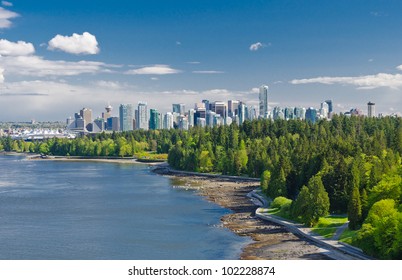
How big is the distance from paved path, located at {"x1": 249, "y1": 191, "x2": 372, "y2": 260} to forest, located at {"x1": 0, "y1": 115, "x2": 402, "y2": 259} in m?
0.58

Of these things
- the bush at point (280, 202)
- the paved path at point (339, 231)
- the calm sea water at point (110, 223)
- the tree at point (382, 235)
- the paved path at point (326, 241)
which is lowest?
the calm sea water at point (110, 223)

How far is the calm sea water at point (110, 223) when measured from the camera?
110ft

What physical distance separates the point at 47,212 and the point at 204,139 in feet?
178

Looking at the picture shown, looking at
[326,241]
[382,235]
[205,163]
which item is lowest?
[326,241]

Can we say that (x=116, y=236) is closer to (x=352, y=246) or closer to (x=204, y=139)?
(x=352, y=246)

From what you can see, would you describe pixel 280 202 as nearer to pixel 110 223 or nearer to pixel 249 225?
pixel 249 225

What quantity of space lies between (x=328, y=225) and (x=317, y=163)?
13.5 metres

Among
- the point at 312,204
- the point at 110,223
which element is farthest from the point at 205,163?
the point at 312,204

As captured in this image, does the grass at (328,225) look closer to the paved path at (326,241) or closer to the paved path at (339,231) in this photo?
the paved path at (339,231)

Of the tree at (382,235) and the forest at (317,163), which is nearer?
the tree at (382,235)

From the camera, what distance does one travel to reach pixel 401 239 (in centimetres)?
2709

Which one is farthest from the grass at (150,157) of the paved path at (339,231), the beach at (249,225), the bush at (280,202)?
the paved path at (339,231)

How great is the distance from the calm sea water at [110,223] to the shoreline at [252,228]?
100cm

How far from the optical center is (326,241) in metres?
33.8
